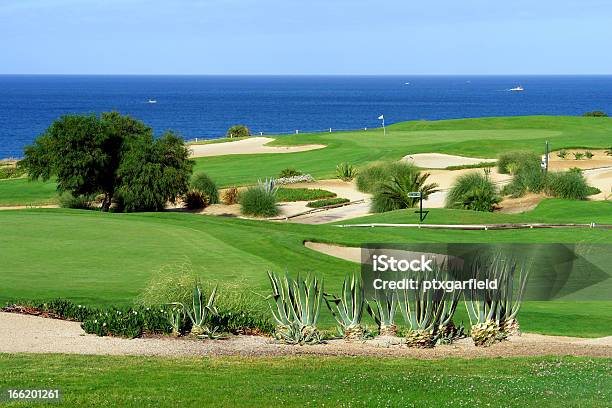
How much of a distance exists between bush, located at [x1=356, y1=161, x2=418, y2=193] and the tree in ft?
37.9

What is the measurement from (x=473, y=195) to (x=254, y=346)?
27865 mm

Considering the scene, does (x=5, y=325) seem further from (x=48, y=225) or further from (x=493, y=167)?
(x=493, y=167)

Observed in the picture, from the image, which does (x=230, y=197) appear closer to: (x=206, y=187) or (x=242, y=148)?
(x=206, y=187)

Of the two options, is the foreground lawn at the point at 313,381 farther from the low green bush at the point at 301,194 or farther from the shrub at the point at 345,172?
the shrub at the point at 345,172

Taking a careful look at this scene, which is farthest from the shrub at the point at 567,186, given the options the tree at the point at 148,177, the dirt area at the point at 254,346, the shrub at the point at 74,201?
the dirt area at the point at 254,346

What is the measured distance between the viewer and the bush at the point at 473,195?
42.7 meters

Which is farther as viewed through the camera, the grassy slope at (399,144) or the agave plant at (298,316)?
the grassy slope at (399,144)

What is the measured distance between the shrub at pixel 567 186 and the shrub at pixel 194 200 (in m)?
17.5

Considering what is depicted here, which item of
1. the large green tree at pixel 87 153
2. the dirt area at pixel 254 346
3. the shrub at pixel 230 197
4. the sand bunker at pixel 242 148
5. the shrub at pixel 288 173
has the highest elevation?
the large green tree at pixel 87 153

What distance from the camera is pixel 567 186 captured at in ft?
147

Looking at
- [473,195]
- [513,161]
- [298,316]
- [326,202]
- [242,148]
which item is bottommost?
[326,202]

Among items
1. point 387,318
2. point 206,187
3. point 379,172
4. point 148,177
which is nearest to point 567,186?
point 379,172

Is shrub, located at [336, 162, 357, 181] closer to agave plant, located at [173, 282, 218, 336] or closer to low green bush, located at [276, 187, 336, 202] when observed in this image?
low green bush, located at [276, 187, 336, 202]

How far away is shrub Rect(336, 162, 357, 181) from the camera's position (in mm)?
56531
